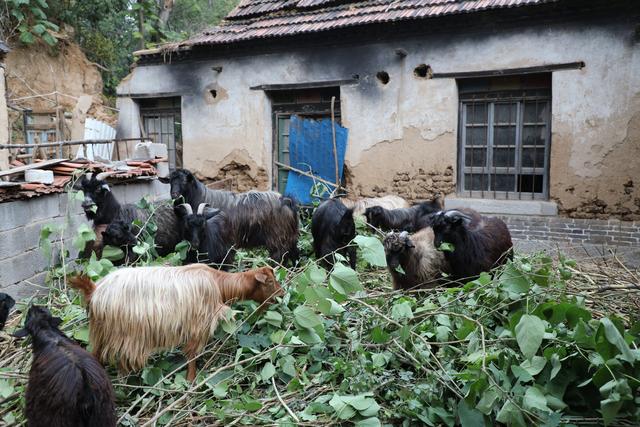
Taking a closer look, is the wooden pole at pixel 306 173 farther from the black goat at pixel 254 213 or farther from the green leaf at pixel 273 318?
the green leaf at pixel 273 318

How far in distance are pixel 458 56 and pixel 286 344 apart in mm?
6883

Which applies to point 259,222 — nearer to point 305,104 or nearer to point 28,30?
point 305,104

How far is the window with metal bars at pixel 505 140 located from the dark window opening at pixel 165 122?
6.61 m

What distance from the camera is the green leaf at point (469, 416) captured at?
3232mm

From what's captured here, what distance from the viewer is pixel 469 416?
3256 mm

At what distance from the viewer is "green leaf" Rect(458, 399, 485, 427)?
10.6 feet

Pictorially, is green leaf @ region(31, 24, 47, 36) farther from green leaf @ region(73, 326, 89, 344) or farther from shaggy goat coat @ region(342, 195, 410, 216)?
green leaf @ region(73, 326, 89, 344)

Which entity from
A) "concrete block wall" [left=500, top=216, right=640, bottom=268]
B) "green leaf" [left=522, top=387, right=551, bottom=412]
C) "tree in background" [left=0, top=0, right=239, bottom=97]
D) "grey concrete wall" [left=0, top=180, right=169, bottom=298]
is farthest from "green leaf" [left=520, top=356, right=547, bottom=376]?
"tree in background" [left=0, top=0, right=239, bottom=97]

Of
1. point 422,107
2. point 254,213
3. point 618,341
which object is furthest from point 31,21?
point 618,341

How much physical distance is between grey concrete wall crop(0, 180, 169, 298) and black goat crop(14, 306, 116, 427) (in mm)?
2572

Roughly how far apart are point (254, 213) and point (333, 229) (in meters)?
1.09

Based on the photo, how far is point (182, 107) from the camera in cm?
1207

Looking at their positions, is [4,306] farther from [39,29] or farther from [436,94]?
[39,29]

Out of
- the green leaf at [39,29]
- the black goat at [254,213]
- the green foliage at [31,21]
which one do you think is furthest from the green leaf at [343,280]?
the green leaf at [39,29]
